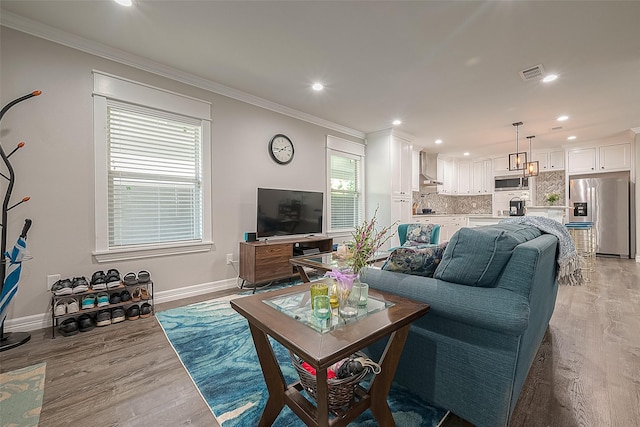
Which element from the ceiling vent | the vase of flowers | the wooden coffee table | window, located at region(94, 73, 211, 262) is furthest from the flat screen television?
the ceiling vent

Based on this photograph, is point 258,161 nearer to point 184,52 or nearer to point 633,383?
point 184,52

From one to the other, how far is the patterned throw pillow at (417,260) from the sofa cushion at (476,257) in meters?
0.09

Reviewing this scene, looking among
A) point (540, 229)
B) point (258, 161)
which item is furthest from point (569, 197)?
point (258, 161)

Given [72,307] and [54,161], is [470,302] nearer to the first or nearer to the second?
[72,307]

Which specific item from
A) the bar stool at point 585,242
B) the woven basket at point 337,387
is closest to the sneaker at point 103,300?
the woven basket at point 337,387

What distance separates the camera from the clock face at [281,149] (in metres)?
4.03

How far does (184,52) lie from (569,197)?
8066 millimetres

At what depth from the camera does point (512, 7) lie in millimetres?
2104

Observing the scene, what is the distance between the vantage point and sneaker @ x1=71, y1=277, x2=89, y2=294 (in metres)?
2.34

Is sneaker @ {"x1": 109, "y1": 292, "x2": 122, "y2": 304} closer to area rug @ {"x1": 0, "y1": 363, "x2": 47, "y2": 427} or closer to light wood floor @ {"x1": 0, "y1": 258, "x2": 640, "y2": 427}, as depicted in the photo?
light wood floor @ {"x1": 0, "y1": 258, "x2": 640, "y2": 427}

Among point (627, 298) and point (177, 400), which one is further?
point (627, 298)

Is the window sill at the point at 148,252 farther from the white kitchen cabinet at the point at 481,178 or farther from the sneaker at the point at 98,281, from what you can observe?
the white kitchen cabinet at the point at 481,178

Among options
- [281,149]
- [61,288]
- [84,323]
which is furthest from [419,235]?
[61,288]

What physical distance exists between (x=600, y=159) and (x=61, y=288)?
9.36 metres
